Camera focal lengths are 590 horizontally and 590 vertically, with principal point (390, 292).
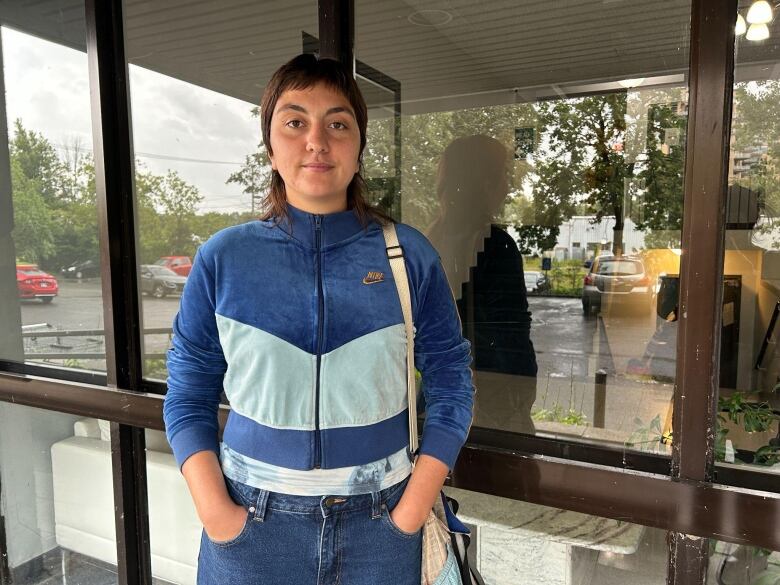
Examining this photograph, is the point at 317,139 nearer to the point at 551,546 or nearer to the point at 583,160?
the point at 551,546

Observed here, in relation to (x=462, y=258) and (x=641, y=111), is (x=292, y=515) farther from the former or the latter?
(x=641, y=111)

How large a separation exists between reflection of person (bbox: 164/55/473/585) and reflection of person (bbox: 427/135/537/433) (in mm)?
1667

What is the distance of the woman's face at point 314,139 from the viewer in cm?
103

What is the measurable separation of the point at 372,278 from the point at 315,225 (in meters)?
0.14

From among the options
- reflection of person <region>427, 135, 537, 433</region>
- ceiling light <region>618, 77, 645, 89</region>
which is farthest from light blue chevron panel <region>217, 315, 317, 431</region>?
ceiling light <region>618, 77, 645, 89</region>

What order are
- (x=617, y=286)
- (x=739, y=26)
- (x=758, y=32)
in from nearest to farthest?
(x=739, y=26) < (x=758, y=32) < (x=617, y=286)

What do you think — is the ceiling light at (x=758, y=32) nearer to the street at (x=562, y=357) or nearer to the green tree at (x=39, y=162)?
the street at (x=562, y=357)

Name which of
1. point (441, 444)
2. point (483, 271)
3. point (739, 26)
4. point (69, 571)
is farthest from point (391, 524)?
point (483, 271)

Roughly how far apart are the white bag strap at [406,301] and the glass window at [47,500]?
6.60ft

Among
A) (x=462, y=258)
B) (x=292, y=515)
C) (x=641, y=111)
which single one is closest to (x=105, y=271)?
(x=292, y=515)

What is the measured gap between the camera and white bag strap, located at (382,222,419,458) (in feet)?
3.44

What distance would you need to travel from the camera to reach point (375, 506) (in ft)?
3.37

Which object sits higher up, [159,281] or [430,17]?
[430,17]

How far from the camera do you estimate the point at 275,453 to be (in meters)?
1.02
